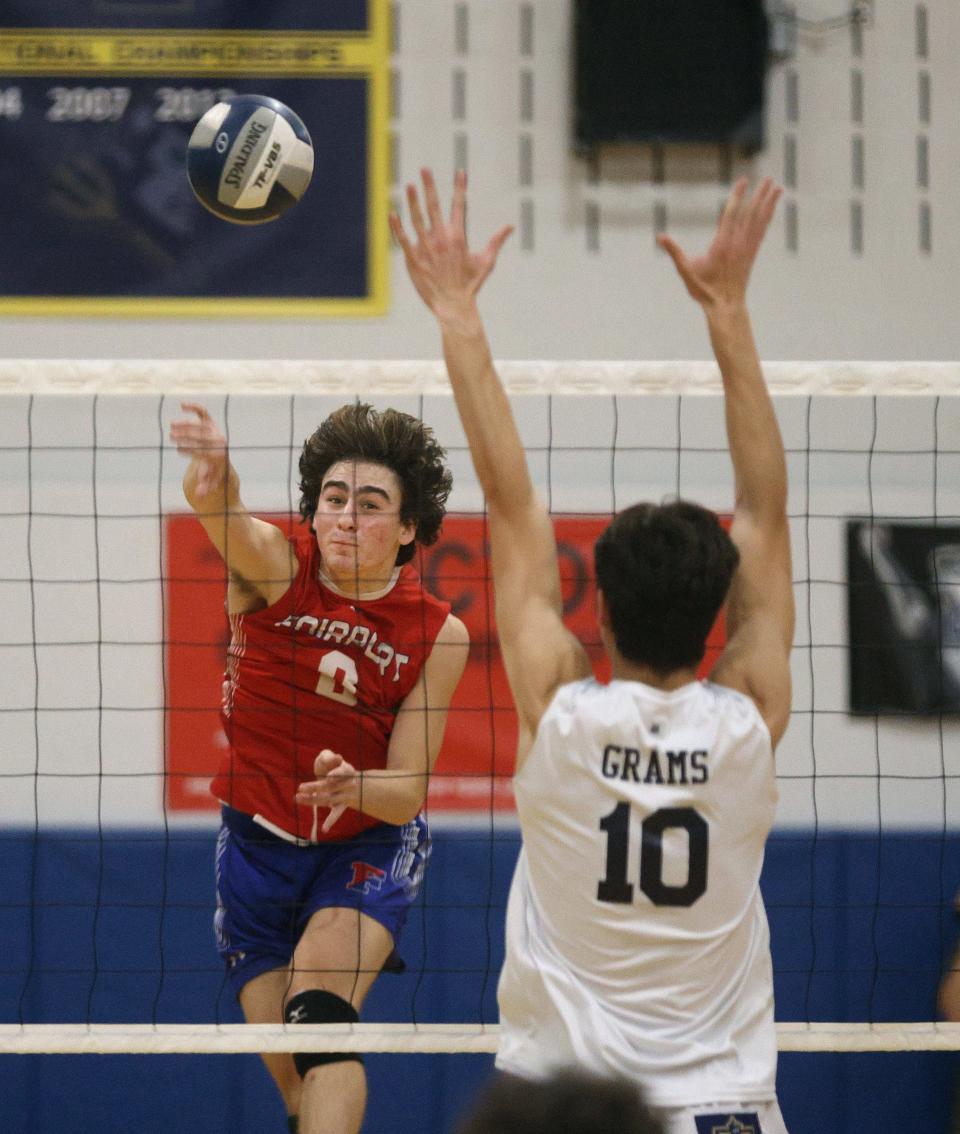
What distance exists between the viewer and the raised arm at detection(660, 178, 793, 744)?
240 cm

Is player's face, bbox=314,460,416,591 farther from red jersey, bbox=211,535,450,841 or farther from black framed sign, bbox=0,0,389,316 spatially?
black framed sign, bbox=0,0,389,316

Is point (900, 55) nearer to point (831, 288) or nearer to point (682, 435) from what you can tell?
point (831, 288)

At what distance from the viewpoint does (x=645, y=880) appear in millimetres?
2182

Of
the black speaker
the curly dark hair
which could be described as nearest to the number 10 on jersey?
the curly dark hair

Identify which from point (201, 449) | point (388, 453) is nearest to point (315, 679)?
point (388, 453)

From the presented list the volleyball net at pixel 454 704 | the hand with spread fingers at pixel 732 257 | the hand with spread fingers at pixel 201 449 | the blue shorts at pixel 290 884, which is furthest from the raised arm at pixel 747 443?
the volleyball net at pixel 454 704

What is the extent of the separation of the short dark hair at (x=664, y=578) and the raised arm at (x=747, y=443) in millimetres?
183

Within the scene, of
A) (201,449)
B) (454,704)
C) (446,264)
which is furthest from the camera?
(454,704)

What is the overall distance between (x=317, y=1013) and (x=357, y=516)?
4.34 ft

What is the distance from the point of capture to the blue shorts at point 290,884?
3883 millimetres

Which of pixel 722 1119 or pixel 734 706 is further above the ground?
pixel 734 706

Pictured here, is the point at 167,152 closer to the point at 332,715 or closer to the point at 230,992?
the point at 332,715

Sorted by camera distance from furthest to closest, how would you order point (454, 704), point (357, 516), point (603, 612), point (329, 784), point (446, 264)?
point (454, 704) → point (357, 516) → point (329, 784) → point (446, 264) → point (603, 612)

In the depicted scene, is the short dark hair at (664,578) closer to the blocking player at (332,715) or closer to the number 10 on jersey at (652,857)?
the number 10 on jersey at (652,857)
